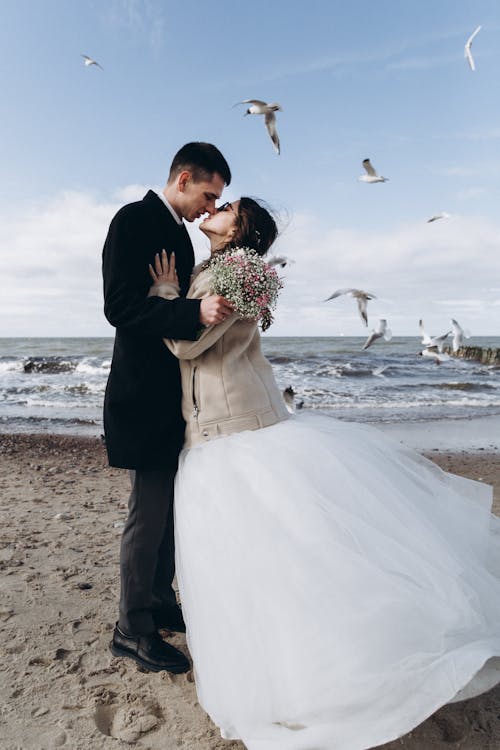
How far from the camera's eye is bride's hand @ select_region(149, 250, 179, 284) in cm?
271

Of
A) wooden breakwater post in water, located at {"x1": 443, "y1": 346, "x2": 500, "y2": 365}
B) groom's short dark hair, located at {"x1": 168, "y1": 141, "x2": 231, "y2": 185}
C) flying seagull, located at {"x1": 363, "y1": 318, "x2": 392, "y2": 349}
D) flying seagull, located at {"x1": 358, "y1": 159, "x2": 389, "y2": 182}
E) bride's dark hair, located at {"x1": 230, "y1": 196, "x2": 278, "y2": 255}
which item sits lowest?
wooden breakwater post in water, located at {"x1": 443, "y1": 346, "x2": 500, "y2": 365}

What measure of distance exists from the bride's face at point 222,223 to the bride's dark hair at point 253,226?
0.03m

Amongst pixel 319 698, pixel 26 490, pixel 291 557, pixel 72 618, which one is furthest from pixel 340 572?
pixel 26 490

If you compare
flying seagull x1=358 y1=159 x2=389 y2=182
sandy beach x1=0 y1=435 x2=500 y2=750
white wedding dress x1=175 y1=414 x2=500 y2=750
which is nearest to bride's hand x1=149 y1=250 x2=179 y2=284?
white wedding dress x1=175 y1=414 x2=500 y2=750

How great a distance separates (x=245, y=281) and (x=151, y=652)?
1.87m

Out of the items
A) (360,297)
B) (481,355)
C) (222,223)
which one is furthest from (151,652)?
(481,355)

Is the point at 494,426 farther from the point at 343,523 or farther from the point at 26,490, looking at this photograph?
→ the point at 343,523

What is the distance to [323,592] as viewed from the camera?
2.11 meters

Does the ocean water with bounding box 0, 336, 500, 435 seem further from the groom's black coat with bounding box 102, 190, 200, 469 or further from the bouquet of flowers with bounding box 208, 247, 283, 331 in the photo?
the bouquet of flowers with bounding box 208, 247, 283, 331

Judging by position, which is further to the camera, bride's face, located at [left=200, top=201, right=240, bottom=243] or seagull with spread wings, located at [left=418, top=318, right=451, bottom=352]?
seagull with spread wings, located at [left=418, top=318, right=451, bottom=352]

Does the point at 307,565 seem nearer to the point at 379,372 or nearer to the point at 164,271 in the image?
the point at 164,271

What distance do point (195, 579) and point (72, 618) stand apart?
56.6 inches

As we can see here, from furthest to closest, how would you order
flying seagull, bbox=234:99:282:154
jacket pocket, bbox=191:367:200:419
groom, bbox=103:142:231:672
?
flying seagull, bbox=234:99:282:154 → jacket pocket, bbox=191:367:200:419 → groom, bbox=103:142:231:672

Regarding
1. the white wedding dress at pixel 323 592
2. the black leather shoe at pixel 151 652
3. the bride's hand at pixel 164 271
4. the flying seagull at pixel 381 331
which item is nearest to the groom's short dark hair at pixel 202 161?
the bride's hand at pixel 164 271
